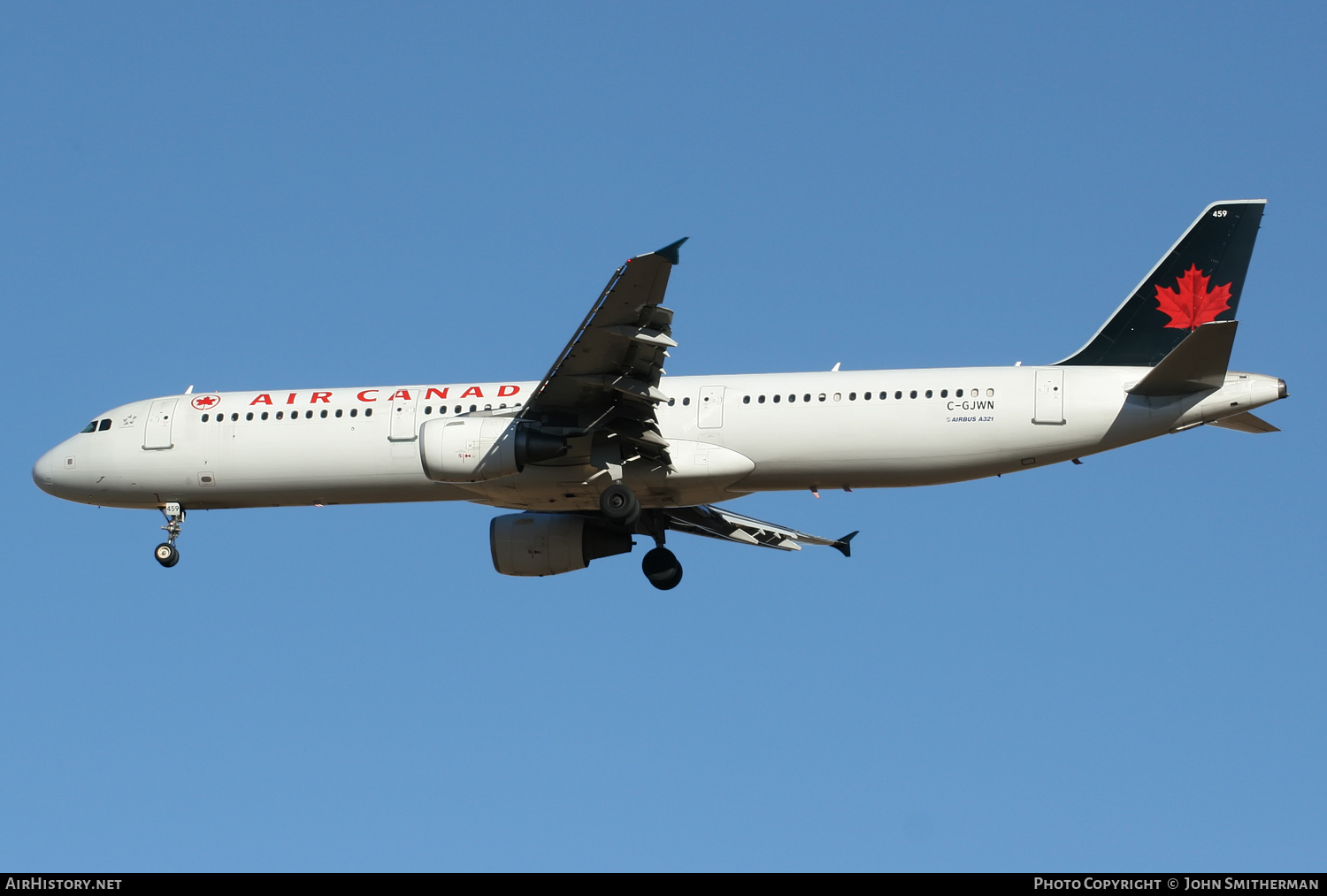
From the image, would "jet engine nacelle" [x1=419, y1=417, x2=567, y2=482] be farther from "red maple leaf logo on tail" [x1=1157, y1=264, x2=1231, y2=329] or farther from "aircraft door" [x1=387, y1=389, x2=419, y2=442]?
"red maple leaf logo on tail" [x1=1157, y1=264, x2=1231, y2=329]

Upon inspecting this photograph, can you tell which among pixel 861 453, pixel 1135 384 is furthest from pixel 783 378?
pixel 1135 384

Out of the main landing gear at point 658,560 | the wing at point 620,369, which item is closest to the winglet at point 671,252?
the wing at point 620,369

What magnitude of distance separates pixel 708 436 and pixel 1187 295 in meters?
8.89

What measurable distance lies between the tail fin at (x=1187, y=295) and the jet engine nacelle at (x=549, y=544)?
945 centimetres

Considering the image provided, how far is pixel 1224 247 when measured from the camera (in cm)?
2728

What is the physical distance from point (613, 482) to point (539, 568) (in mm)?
3646

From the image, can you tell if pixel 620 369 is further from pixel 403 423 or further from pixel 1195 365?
pixel 1195 365

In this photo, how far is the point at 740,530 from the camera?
33.0 m

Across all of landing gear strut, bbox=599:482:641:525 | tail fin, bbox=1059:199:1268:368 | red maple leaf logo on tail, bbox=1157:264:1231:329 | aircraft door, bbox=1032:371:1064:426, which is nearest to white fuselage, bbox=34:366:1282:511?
aircraft door, bbox=1032:371:1064:426

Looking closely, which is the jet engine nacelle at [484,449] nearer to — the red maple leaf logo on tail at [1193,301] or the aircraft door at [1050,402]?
the aircraft door at [1050,402]

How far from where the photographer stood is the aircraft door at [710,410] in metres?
27.5

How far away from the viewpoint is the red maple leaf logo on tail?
27.4m

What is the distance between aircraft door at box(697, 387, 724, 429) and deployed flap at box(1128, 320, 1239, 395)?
7.04 metres
